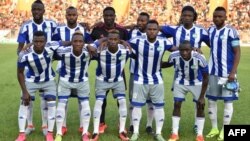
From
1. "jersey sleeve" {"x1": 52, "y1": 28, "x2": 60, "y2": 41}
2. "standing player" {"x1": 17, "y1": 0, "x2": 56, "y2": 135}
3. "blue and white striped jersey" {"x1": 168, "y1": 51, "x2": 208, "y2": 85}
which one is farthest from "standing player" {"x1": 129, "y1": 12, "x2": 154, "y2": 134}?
"standing player" {"x1": 17, "y1": 0, "x2": 56, "y2": 135}

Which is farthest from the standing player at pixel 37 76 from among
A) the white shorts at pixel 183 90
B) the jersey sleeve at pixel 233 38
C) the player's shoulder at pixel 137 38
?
the jersey sleeve at pixel 233 38

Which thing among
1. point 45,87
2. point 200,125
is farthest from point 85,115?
point 200,125

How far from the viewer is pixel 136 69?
6891 mm

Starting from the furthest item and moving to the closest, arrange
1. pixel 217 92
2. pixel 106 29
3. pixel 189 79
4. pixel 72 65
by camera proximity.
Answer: pixel 106 29 → pixel 217 92 → pixel 189 79 → pixel 72 65

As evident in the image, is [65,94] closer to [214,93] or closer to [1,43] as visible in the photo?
[214,93]

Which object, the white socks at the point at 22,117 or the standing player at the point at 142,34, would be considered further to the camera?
the standing player at the point at 142,34

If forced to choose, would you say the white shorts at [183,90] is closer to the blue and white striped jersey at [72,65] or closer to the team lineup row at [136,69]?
the team lineup row at [136,69]

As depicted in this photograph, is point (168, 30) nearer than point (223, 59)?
No

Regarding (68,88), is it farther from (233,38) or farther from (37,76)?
(233,38)

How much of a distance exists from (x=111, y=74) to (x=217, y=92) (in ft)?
5.59

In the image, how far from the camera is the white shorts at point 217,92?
6.84 metres

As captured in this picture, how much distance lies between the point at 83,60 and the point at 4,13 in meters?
29.6

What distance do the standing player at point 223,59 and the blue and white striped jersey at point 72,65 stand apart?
2.00 metres

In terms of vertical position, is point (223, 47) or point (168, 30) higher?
point (168, 30)
